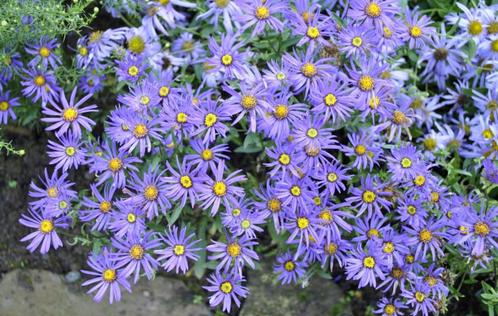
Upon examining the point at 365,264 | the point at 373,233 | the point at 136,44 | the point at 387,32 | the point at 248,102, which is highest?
the point at 387,32

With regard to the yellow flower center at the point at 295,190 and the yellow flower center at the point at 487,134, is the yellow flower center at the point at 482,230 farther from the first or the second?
the yellow flower center at the point at 295,190

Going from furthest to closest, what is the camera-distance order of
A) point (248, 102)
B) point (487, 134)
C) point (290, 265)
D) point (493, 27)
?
1. point (493, 27)
2. point (487, 134)
3. point (290, 265)
4. point (248, 102)

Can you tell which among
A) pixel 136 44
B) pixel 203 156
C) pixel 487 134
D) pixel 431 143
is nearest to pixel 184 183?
pixel 203 156

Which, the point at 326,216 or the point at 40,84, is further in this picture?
the point at 40,84

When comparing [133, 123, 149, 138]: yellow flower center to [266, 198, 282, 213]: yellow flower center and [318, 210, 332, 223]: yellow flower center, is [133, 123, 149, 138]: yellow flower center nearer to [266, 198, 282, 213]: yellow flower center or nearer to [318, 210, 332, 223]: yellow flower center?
[266, 198, 282, 213]: yellow flower center

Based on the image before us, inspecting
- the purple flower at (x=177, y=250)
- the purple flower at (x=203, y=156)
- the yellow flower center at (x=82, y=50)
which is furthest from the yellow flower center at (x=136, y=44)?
the purple flower at (x=177, y=250)

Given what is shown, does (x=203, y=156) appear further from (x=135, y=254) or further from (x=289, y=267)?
(x=289, y=267)

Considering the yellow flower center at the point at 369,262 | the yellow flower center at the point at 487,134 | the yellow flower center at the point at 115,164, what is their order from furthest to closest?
the yellow flower center at the point at 487,134, the yellow flower center at the point at 369,262, the yellow flower center at the point at 115,164
